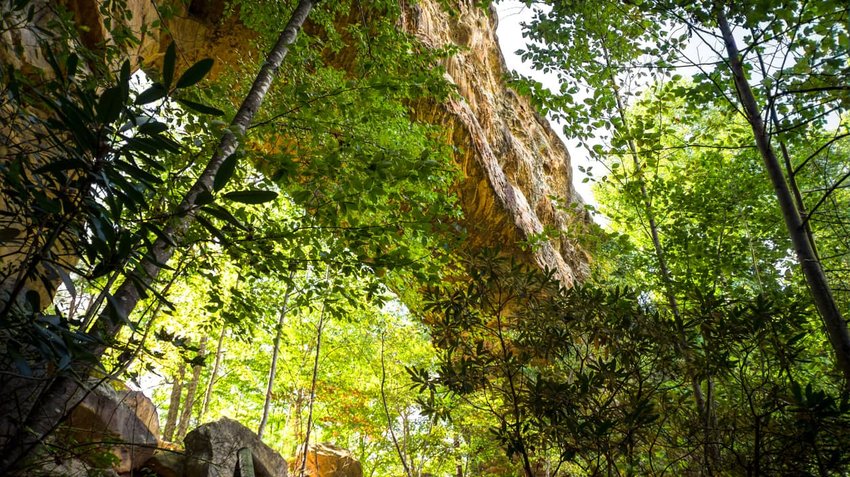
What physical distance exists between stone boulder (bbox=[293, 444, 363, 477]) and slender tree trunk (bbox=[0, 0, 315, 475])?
33.5 ft

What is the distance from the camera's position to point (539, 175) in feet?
40.6

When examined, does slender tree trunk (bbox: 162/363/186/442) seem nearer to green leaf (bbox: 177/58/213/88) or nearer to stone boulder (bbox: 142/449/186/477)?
stone boulder (bbox: 142/449/186/477)

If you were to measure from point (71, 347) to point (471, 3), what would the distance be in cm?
1329

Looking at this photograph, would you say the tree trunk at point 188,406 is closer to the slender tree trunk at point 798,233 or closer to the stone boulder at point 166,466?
the stone boulder at point 166,466

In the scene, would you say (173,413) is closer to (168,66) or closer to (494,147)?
(494,147)

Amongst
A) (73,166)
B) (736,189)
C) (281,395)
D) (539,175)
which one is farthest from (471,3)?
(73,166)

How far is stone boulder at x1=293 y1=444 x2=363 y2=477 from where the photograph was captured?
1084cm

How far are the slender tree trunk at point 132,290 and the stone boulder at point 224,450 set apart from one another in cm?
438

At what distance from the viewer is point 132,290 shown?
1.83m

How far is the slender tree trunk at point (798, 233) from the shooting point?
1588 mm

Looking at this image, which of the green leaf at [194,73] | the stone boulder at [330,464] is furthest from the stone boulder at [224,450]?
the green leaf at [194,73]

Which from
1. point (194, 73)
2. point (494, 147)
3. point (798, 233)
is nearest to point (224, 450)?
point (194, 73)

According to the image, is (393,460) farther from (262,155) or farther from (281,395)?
(262,155)

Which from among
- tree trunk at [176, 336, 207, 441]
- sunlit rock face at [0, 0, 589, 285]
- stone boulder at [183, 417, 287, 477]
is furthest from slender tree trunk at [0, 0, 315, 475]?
tree trunk at [176, 336, 207, 441]
